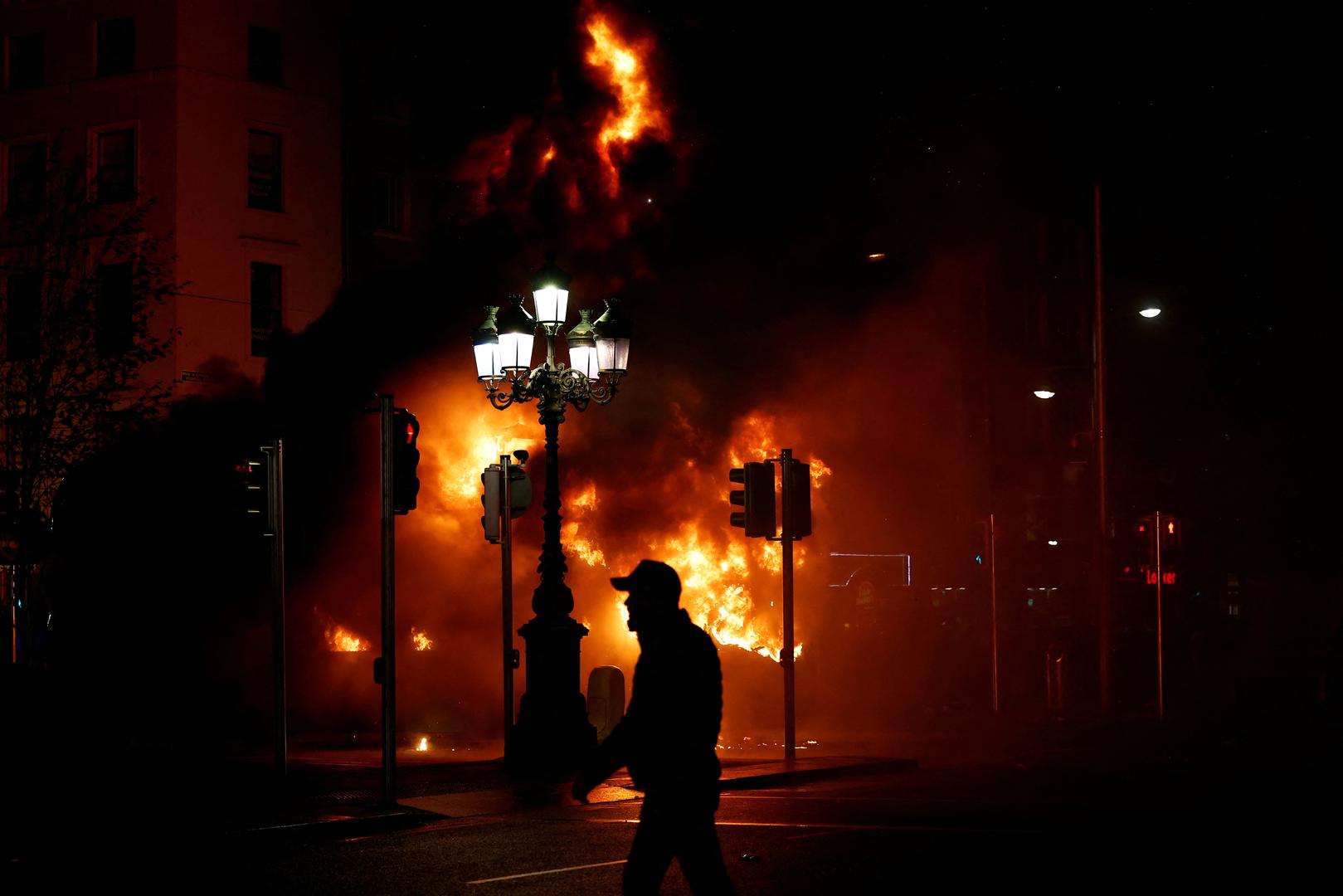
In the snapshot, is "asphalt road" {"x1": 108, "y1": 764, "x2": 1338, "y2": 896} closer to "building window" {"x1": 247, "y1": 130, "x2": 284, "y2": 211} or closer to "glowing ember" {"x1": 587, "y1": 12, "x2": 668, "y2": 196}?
"glowing ember" {"x1": 587, "y1": 12, "x2": 668, "y2": 196}

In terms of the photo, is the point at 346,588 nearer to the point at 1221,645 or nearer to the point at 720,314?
the point at 720,314

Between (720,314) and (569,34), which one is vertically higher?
(569,34)

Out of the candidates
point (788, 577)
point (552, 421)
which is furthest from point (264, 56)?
point (788, 577)

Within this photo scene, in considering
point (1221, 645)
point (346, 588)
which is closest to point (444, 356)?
point (346, 588)

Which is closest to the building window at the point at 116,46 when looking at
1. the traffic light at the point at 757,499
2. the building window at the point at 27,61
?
the building window at the point at 27,61

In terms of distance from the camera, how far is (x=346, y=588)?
105ft

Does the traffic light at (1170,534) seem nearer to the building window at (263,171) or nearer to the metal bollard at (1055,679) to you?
the metal bollard at (1055,679)

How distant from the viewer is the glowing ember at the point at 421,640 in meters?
30.6

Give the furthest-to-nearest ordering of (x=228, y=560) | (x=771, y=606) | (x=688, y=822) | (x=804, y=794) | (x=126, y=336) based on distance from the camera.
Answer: (x=228, y=560) → (x=771, y=606) → (x=126, y=336) → (x=804, y=794) → (x=688, y=822)

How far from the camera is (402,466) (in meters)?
14.4

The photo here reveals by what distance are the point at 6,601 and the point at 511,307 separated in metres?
17.2

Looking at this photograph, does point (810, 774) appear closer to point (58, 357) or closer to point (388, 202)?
point (58, 357)

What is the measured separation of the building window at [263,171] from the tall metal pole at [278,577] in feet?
80.6

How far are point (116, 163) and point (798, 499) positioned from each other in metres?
25.2
